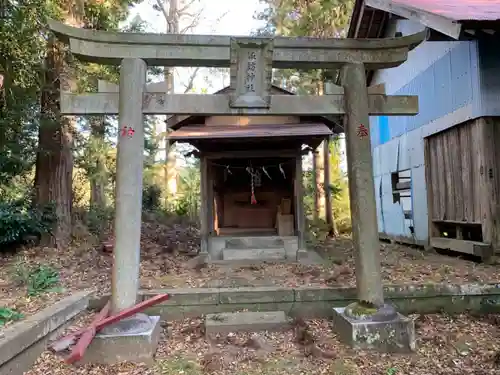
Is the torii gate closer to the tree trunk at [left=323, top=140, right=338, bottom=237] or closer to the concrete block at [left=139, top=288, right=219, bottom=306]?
the concrete block at [left=139, top=288, right=219, bottom=306]

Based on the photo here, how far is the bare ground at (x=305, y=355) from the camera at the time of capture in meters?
4.08

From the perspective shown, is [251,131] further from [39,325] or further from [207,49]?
[39,325]

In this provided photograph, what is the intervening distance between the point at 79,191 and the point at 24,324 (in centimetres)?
1004

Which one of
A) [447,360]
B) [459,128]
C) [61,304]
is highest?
[459,128]

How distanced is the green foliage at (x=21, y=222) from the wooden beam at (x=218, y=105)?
4.30m

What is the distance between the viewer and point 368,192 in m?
4.94

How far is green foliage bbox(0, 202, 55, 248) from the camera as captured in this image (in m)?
8.01

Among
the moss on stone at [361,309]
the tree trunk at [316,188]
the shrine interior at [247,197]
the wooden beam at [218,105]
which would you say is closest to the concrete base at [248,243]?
the shrine interior at [247,197]

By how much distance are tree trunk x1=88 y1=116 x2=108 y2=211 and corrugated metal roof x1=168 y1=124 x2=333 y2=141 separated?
389 cm

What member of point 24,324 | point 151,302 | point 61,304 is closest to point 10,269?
point 61,304

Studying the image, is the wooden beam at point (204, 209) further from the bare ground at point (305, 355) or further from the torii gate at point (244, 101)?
the torii gate at point (244, 101)

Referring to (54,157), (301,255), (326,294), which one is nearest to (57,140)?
(54,157)

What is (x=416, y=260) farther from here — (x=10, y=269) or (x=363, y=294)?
(x=10, y=269)

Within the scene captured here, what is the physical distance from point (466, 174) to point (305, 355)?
17.8ft
